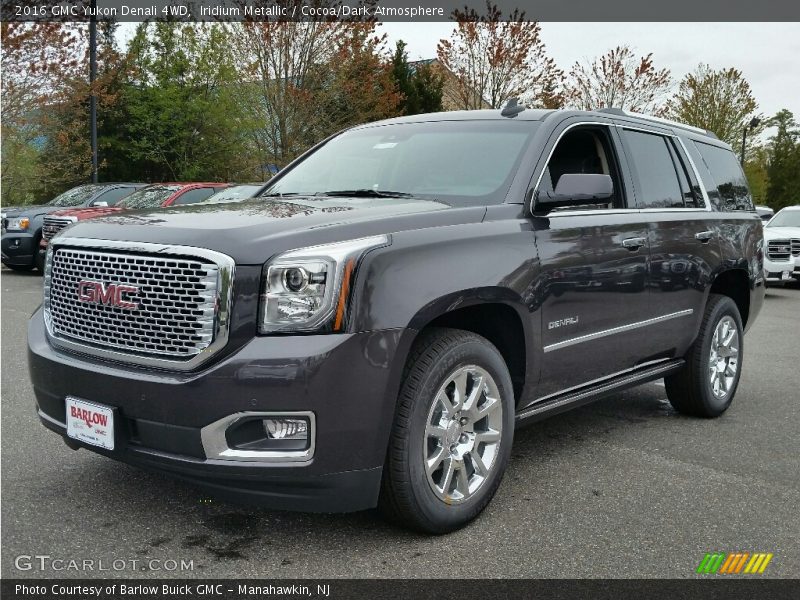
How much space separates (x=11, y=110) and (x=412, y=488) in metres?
23.3

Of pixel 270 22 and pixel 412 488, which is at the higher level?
pixel 270 22

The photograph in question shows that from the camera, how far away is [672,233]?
5.12 m

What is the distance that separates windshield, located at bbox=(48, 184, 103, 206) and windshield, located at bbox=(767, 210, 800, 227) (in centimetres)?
1402

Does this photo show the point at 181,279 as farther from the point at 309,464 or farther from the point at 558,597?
the point at 558,597

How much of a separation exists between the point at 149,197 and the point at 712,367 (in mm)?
11868

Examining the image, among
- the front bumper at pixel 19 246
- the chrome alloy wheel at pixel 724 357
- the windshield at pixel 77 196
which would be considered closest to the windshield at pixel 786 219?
the chrome alloy wheel at pixel 724 357

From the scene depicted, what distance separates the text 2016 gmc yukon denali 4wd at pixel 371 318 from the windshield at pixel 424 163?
0.05 ft

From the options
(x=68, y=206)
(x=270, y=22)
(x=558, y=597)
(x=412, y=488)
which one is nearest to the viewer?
(x=558, y=597)

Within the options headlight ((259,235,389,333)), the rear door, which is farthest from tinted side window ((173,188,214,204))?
headlight ((259,235,389,333))

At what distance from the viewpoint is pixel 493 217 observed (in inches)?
153

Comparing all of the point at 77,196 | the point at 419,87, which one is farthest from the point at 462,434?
the point at 419,87

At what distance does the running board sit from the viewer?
419cm

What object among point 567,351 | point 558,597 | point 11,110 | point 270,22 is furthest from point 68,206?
point 558,597

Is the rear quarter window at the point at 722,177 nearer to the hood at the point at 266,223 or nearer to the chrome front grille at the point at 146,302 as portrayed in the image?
the hood at the point at 266,223
